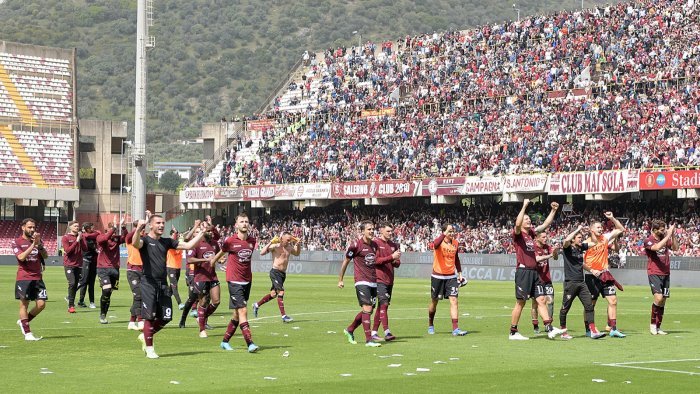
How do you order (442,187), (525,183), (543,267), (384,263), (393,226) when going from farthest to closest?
(442,187) < (393,226) < (525,183) < (543,267) < (384,263)

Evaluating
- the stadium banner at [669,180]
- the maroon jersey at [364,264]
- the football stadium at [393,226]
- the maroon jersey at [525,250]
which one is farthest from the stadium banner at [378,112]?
the maroon jersey at [364,264]

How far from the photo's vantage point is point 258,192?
7931cm

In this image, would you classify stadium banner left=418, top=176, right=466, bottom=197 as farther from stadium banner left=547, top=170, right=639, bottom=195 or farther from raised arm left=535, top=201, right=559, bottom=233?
raised arm left=535, top=201, right=559, bottom=233

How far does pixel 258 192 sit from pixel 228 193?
10.8 feet

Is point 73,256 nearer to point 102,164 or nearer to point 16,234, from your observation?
point 16,234

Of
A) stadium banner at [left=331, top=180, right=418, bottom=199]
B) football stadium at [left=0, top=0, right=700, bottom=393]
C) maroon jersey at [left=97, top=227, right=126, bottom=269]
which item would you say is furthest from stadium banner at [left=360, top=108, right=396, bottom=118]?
maroon jersey at [left=97, top=227, right=126, bottom=269]

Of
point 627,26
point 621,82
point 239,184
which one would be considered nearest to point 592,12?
point 627,26

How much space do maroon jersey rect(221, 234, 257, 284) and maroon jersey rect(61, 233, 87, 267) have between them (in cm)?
1101

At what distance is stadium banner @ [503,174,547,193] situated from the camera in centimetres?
6178

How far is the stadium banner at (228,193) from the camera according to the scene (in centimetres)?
8094

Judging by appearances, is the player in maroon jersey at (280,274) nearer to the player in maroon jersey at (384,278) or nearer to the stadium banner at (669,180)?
the player in maroon jersey at (384,278)

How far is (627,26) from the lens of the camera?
68.2 meters

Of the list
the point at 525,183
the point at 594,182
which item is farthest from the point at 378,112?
the point at 594,182

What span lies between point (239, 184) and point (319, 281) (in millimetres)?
31473
